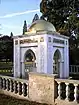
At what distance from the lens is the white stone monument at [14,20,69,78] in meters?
16.3

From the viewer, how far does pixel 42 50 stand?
648 inches

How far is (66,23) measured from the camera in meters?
31.0

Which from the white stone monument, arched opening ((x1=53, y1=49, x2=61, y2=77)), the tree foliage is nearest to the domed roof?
the white stone monument

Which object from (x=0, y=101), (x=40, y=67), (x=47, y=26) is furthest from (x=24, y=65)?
(x=0, y=101)

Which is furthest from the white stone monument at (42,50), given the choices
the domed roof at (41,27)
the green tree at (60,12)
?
the green tree at (60,12)

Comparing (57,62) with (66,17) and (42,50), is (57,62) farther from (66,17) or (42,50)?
(66,17)

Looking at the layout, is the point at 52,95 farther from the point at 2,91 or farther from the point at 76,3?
the point at 76,3

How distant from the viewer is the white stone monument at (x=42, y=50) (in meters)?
16.3

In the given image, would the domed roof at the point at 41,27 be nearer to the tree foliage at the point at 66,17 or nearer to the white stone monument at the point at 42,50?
the white stone monument at the point at 42,50

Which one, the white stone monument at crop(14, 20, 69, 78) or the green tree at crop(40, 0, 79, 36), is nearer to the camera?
the white stone monument at crop(14, 20, 69, 78)

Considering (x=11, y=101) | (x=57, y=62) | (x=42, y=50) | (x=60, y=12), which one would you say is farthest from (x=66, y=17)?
(x=11, y=101)

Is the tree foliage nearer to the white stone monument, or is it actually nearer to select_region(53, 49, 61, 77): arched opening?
select_region(53, 49, 61, 77): arched opening

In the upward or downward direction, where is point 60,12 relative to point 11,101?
upward

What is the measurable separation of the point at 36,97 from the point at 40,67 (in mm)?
7967
